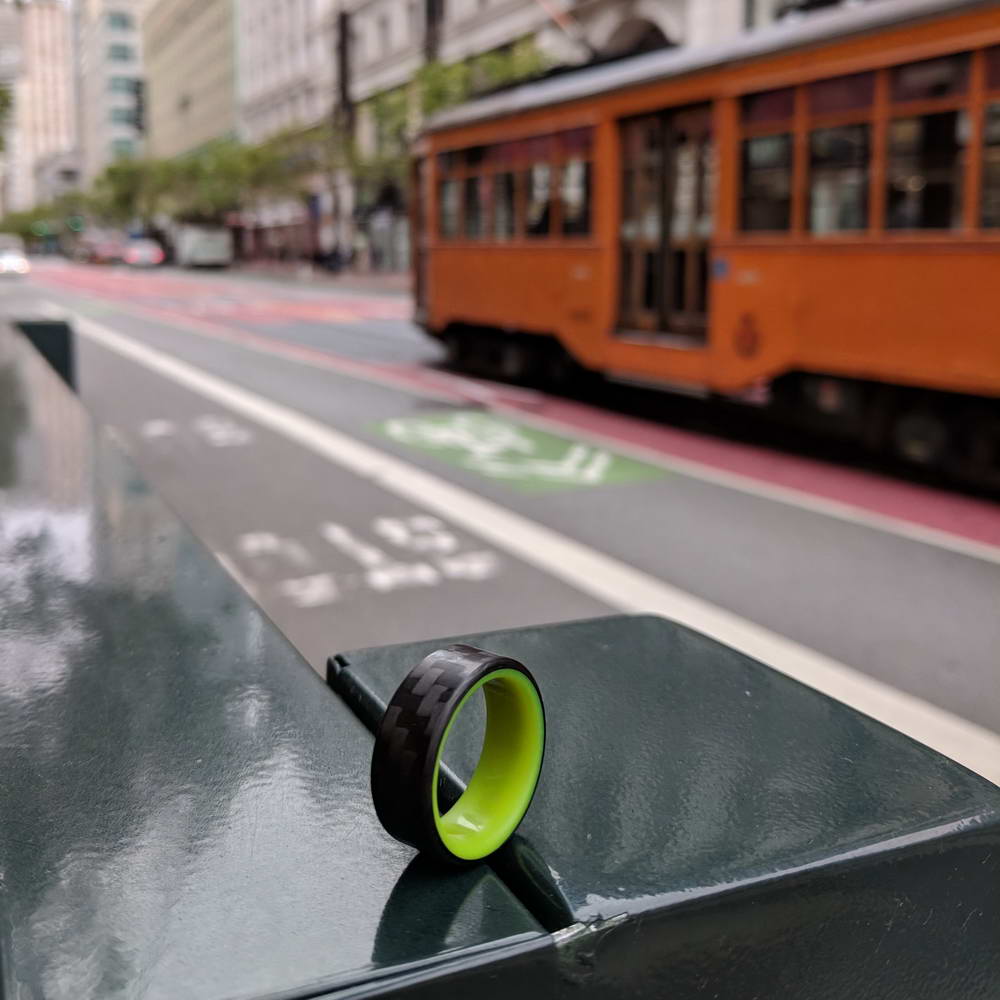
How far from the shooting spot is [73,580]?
9.37 ft

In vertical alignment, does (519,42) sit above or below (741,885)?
above

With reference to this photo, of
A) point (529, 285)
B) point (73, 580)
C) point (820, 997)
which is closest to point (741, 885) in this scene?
point (820, 997)

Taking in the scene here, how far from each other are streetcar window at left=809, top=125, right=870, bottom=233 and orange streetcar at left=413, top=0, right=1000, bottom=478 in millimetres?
16

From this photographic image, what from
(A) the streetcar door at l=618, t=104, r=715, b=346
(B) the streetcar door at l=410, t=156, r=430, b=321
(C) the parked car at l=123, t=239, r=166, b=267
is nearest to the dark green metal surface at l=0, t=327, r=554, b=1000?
(A) the streetcar door at l=618, t=104, r=715, b=346

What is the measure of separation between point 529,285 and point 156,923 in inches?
537

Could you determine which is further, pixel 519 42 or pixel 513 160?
pixel 519 42

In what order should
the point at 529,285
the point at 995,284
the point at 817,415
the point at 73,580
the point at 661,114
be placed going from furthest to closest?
the point at 529,285 < the point at 661,114 < the point at 817,415 < the point at 995,284 < the point at 73,580

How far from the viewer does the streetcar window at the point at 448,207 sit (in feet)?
54.1

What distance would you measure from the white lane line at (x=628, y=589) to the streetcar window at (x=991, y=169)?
357cm

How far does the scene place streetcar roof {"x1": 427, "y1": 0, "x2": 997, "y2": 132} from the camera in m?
9.21

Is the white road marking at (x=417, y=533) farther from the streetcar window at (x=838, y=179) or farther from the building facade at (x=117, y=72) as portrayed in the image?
the building facade at (x=117, y=72)

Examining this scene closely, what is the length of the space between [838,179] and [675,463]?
7.95ft

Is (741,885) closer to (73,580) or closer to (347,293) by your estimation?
(73,580)

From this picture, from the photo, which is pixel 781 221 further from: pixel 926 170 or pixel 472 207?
pixel 472 207
